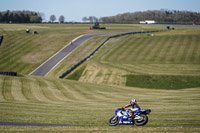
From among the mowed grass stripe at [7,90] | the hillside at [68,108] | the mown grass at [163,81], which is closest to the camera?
the hillside at [68,108]

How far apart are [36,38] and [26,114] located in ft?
295

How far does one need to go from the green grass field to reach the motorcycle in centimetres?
55

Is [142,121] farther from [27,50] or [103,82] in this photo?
[27,50]

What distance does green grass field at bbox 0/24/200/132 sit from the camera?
23.1 meters

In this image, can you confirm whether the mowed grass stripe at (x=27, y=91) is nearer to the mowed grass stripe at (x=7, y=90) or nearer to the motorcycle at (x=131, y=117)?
the mowed grass stripe at (x=7, y=90)

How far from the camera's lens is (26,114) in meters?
25.0

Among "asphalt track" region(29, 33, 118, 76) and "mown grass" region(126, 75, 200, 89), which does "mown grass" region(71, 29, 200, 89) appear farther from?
"asphalt track" region(29, 33, 118, 76)

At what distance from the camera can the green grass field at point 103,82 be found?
23.1 m

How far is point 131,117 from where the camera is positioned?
66.0 feet

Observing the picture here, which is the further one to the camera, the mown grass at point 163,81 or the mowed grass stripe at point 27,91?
the mown grass at point 163,81

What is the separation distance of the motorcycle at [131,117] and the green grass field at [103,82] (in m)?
→ 0.55

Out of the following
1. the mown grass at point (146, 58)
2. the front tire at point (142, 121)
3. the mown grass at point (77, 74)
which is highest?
the front tire at point (142, 121)

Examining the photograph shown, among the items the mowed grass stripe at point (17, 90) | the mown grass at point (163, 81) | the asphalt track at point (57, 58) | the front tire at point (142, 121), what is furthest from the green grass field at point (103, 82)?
the asphalt track at point (57, 58)

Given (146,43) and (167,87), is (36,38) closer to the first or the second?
(146,43)
